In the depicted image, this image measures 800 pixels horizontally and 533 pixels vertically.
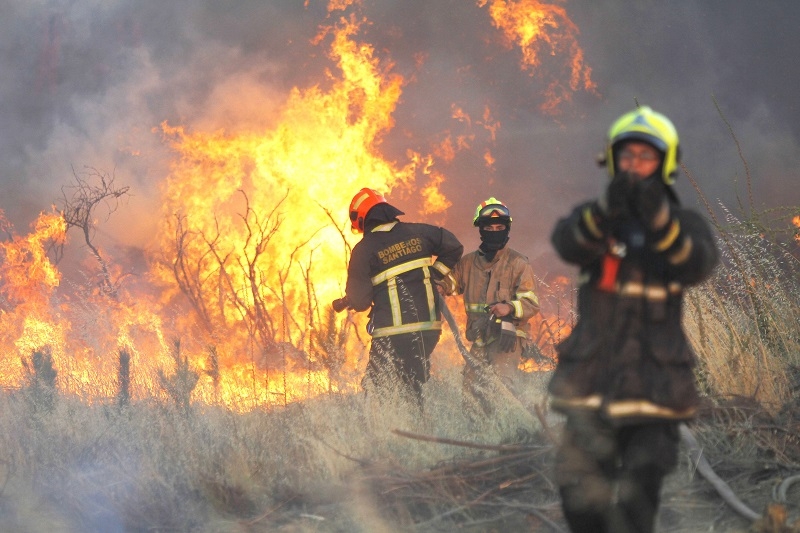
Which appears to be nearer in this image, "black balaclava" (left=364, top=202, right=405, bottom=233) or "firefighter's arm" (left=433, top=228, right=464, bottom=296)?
"black balaclava" (left=364, top=202, right=405, bottom=233)

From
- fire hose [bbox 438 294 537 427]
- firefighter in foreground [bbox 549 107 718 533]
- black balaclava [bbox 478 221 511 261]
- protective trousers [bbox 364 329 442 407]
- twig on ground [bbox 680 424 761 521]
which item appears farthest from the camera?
black balaclava [bbox 478 221 511 261]

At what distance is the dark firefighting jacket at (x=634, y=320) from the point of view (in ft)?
9.23

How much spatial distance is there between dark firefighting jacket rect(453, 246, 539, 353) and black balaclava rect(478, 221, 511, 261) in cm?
5

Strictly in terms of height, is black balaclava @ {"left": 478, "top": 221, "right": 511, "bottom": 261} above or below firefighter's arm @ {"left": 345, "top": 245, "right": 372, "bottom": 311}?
above

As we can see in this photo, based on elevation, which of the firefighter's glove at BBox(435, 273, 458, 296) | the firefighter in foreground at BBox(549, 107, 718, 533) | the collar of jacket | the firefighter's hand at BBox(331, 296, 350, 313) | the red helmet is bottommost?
the firefighter in foreground at BBox(549, 107, 718, 533)

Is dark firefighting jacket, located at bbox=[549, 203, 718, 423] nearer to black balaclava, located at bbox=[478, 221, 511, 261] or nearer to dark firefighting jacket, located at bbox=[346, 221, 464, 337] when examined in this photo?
dark firefighting jacket, located at bbox=[346, 221, 464, 337]

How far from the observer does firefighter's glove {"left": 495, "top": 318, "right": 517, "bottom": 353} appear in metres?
7.66

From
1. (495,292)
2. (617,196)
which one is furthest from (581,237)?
(495,292)

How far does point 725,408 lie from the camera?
17.2 feet

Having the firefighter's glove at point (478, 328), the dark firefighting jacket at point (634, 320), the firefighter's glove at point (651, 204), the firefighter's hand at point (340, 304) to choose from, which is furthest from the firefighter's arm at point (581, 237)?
the firefighter's glove at point (478, 328)

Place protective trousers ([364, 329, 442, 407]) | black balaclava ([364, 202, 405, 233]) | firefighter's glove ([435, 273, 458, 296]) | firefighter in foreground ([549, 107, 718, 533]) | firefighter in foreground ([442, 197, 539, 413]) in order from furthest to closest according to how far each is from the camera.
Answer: firefighter's glove ([435, 273, 458, 296])
firefighter in foreground ([442, 197, 539, 413])
black balaclava ([364, 202, 405, 233])
protective trousers ([364, 329, 442, 407])
firefighter in foreground ([549, 107, 718, 533])

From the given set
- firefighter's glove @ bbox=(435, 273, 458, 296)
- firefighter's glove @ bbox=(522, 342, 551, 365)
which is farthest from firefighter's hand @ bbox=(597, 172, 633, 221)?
firefighter's glove @ bbox=(522, 342, 551, 365)

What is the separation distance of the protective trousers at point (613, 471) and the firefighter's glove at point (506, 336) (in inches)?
184

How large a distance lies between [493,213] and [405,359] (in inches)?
61.2
